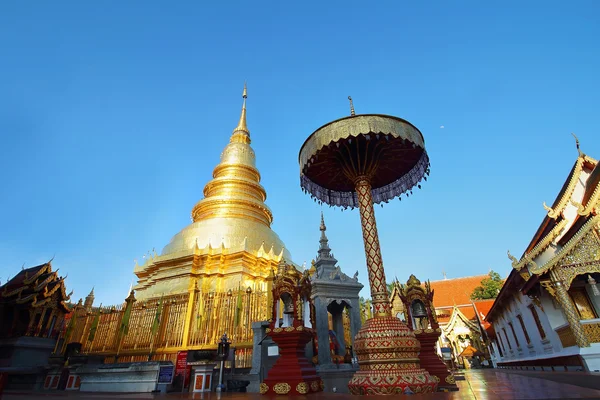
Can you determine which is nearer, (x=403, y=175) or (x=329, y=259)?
(x=403, y=175)

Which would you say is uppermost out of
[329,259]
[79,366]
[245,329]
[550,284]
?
[329,259]

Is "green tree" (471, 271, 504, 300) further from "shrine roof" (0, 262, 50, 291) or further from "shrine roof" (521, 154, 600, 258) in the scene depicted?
"shrine roof" (0, 262, 50, 291)

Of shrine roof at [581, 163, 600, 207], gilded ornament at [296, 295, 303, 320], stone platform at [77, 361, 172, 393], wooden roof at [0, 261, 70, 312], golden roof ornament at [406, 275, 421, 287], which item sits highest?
shrine roof at [581, 163, 600, 207]

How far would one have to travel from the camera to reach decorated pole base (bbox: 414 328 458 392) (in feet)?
20.9

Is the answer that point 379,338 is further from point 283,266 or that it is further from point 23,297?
point 23,297

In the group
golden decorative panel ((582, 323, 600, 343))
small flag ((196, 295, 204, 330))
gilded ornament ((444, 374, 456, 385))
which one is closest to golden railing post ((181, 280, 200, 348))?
small flag ((196, 295, 204, 330))

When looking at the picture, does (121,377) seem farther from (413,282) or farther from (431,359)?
(413,282)

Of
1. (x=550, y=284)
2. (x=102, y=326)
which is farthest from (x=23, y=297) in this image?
(x=550, y=284)

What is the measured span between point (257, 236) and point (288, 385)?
11.7 metres

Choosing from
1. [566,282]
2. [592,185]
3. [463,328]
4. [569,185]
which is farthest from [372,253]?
[463,328]

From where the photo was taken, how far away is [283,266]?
283 inches

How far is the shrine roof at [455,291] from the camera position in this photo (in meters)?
32.3

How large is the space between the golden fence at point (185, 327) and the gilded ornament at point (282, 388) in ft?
10.4

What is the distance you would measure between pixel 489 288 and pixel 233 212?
25508mm
